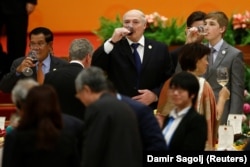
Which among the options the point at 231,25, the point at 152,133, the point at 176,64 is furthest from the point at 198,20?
the point at 152,133

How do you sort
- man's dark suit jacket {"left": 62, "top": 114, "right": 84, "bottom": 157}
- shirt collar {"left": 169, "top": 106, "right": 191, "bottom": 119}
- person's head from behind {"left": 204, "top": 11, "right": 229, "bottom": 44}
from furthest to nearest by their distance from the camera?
person's head from behind {"left": 204, "top": 11, "right": 229, "bottom": 44} → shirt collar {"left": 169, "top": 106, "right": 191, "bottom": 119} → man's dark suit jacket {"left": 62, "top": 114, "right": 84, "bottom": 157}

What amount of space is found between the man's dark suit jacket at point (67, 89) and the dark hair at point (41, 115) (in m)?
1.49

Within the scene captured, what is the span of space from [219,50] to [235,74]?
0.28 meters

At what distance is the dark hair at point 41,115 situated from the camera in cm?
637

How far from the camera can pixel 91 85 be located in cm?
674

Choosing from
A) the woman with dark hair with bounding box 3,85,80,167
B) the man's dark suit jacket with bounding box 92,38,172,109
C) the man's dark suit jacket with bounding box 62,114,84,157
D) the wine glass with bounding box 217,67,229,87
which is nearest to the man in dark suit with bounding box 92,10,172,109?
the man's dark suit jacket with bounding box 92,38,172,109

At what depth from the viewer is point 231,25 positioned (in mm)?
10930

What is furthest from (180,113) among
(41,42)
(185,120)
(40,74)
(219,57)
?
(41,42)

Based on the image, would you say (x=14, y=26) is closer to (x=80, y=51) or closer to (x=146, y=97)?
(x=146, y=97)

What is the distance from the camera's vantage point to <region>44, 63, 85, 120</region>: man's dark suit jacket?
7938 mm

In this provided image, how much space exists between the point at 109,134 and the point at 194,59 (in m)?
1.65

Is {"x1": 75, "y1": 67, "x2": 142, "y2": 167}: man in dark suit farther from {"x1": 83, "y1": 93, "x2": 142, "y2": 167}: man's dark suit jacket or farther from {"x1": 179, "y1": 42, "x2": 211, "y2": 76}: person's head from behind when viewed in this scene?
{"x1": 179, "y1": 42, "x2": 211, "y2": 76}: person's head from behind

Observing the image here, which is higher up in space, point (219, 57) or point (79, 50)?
point (79, 50)

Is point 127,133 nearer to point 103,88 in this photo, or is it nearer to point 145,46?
point 103,88
